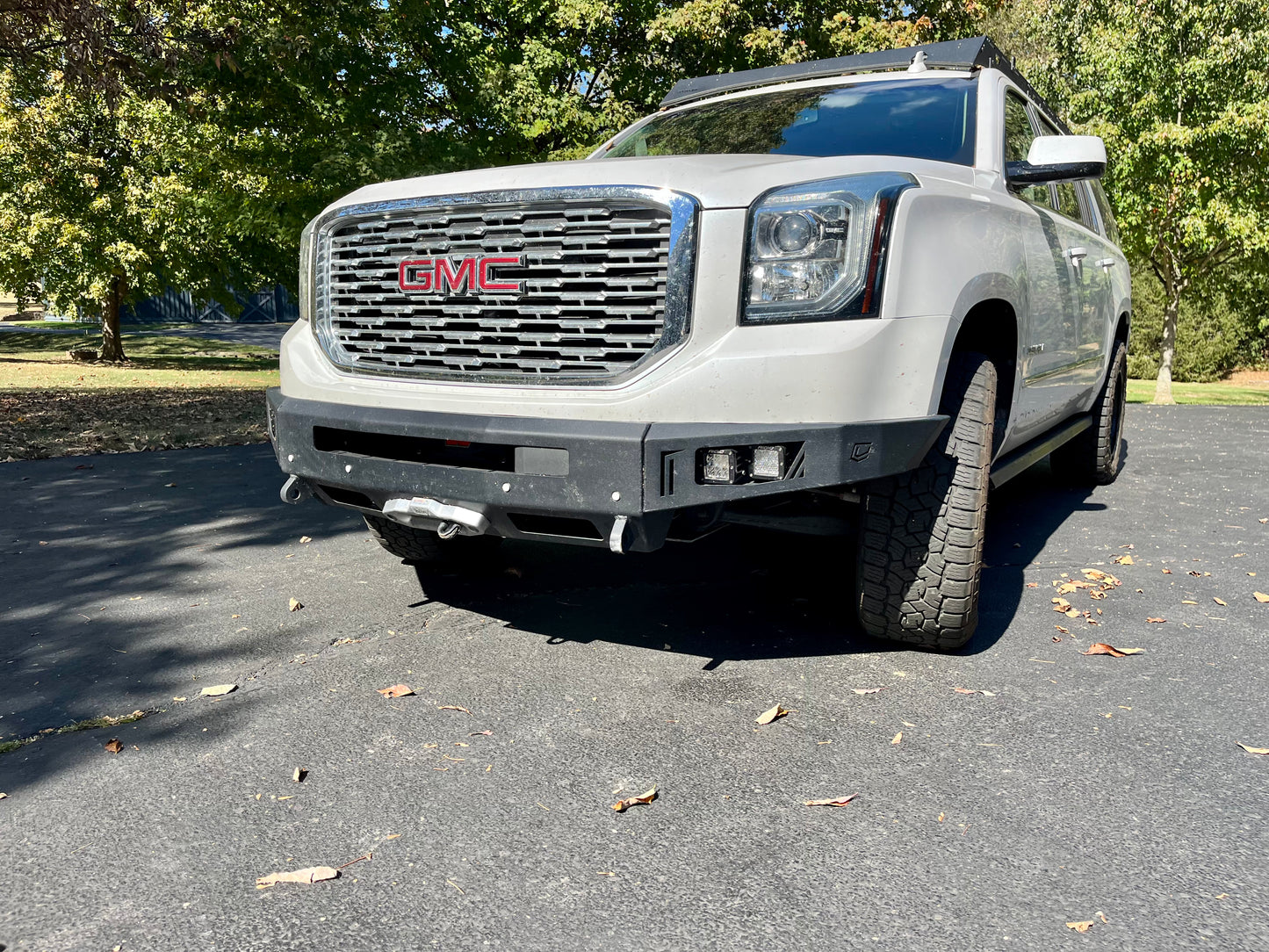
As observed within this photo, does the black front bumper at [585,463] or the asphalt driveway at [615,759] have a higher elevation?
the black front bumper at [585,463]

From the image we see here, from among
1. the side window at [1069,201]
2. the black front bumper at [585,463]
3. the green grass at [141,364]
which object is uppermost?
the side window at [1069,201]

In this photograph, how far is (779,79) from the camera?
16.2ft

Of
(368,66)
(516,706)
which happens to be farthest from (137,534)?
(368,66)

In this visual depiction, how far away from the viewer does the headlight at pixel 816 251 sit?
113 inches

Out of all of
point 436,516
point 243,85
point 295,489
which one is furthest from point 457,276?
point 243,85

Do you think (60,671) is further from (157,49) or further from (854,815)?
(157,49)

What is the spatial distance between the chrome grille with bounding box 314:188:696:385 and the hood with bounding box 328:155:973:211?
0.16 ft

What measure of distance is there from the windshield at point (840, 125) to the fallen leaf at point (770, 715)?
6.89 ft

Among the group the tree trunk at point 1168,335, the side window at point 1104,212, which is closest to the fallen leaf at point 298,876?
the side window at point 1104,212

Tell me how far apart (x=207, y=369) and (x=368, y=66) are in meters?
11.2

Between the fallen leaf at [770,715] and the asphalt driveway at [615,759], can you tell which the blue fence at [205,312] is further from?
the fallen leaf at [770,715]

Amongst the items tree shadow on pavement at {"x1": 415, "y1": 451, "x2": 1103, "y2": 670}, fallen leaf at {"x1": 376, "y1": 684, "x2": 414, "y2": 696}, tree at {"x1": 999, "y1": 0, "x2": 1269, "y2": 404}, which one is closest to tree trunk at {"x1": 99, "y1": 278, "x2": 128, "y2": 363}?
tree at {"x1": 999, "y1": 0, "x2": 1269, "y2": 404}

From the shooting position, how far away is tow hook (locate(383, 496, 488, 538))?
10.2ft

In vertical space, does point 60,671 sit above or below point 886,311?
below
